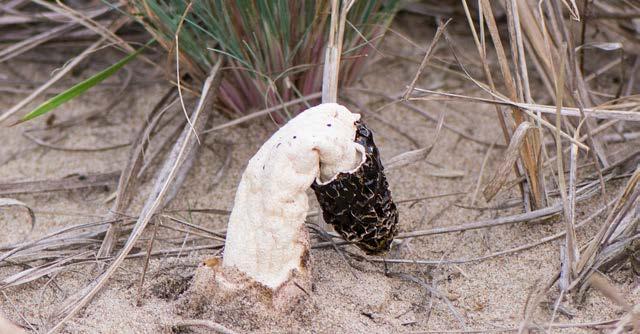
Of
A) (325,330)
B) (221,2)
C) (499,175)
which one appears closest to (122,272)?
(325,330)

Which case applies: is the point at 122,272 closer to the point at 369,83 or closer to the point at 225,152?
the point at 225,152

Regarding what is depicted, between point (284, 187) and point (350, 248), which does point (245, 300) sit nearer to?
point (284, 187)

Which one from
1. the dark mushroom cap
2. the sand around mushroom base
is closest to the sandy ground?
the sand around mushroom base

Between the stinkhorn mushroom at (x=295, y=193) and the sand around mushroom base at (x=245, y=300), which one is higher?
the stinkhorn mushroom at (x=295, y=193)

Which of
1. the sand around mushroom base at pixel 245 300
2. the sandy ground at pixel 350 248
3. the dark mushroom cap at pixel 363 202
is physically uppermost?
the dark mushroom cap at pixel 363 202

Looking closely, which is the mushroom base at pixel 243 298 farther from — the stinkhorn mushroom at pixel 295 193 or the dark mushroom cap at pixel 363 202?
the dark mushroom cap at pixel 363 202

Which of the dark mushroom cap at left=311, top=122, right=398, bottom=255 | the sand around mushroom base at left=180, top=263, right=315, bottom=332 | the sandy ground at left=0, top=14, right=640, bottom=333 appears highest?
the dark mushroom cap at left=311, top=122, right=398, bottom=255

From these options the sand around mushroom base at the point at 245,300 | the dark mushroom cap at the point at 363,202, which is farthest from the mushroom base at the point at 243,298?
the dark mushroom cap at the point at 363,202

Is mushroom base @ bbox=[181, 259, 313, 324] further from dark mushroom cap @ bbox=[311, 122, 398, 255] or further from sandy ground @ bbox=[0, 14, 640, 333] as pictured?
dark mushroom cap @ bbox=[311, 122, 398, 255]
